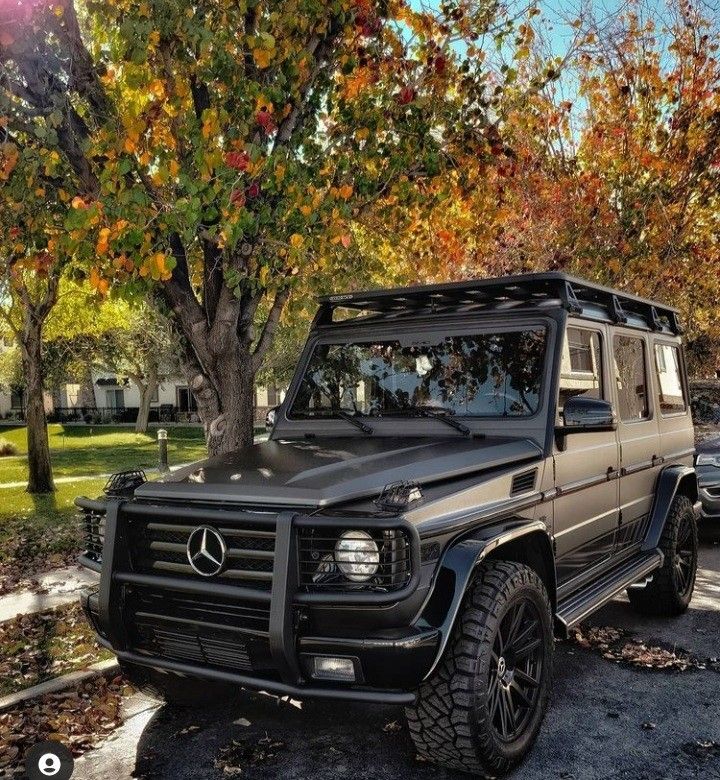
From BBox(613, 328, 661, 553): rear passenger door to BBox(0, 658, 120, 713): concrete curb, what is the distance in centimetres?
347

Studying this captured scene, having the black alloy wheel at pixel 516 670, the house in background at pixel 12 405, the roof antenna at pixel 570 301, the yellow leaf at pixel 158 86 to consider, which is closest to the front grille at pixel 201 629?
the black alloy wheel at pixel 516 670

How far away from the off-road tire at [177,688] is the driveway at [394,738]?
11cm

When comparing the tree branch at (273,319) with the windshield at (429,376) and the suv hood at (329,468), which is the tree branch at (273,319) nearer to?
the windshield at (429,376)

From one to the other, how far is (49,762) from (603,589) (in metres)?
3.17

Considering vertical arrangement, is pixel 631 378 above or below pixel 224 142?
below

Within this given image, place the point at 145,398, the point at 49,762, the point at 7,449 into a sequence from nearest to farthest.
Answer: the point at 49,762 → the point at 7,449 → the point at 145,398

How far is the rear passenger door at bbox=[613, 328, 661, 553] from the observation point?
18.5ft

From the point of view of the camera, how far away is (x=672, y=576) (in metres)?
6.18

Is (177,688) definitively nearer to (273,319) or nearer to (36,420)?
(273,319)

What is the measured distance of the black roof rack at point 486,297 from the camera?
485 centimetres

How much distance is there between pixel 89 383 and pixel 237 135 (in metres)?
48.6

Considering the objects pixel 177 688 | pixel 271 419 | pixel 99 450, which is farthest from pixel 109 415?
pixel 177 688

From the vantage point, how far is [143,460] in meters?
23.8

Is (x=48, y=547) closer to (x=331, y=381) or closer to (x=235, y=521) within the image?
(x=331, y=381)
